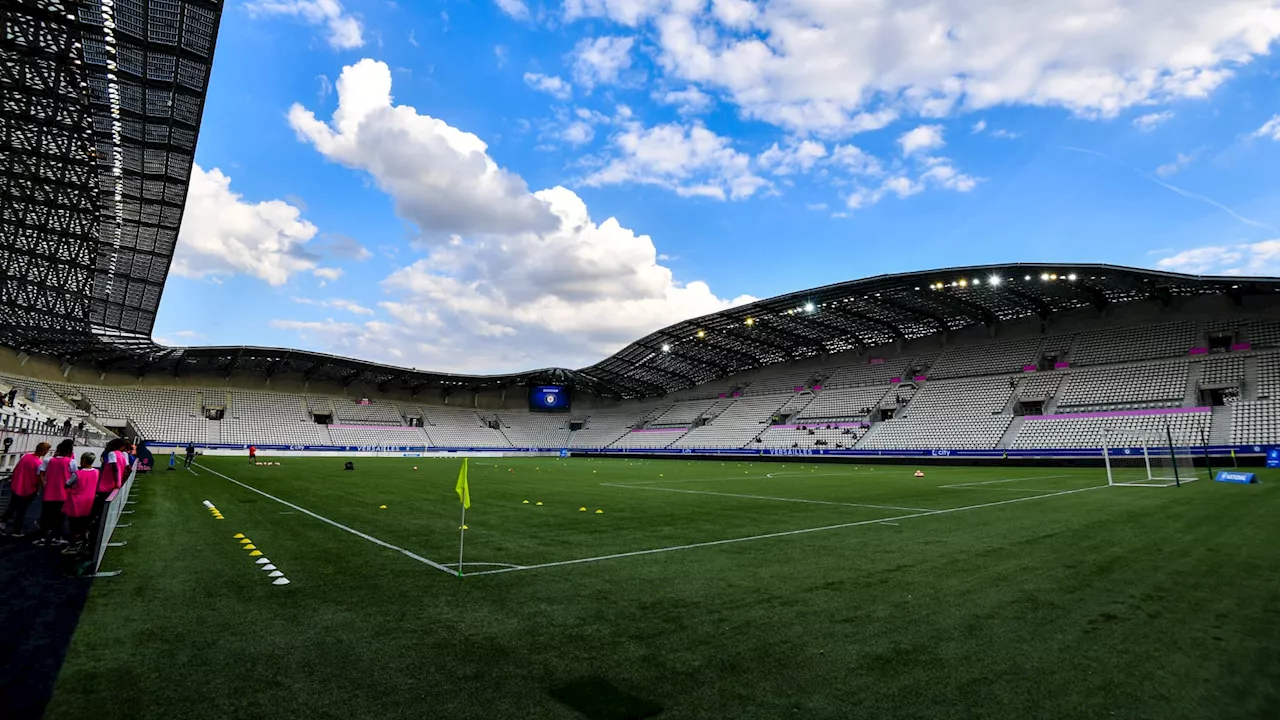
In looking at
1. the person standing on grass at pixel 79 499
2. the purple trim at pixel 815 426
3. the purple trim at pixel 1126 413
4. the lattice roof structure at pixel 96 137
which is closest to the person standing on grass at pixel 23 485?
the person standing on grass at pixel 79 499

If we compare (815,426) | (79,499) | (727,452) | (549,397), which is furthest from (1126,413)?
(549,397)

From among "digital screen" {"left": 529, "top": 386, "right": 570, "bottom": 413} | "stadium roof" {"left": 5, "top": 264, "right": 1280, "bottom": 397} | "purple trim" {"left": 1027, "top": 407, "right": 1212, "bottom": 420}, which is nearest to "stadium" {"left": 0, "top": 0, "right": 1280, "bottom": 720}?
"purple trim" {"left": 1027, "top": 407, "right": 1212, "bottom": 420}

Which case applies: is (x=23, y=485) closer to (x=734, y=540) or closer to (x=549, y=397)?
(x=734, y=540)

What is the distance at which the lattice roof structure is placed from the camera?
1336 cm

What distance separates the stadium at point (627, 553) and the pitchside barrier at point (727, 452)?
0.27 meters

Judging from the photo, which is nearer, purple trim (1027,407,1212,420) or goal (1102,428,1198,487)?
goal (1102,428,1198,487)

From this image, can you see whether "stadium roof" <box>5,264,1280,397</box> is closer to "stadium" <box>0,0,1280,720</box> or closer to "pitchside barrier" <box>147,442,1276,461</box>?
"stadium" <box>0,0,1280,720</box>

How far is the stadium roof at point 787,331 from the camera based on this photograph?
33.4m

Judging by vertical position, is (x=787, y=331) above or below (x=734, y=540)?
above

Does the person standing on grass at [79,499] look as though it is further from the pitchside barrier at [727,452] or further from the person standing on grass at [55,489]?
the pitchside barrier at [727,452]

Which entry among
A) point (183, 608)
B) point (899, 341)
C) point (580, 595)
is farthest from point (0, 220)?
point (899, 341)

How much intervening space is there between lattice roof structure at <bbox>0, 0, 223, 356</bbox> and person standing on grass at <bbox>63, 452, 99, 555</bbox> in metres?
11.7

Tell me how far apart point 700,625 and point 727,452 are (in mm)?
45044

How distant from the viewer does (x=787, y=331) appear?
49.5 meters
